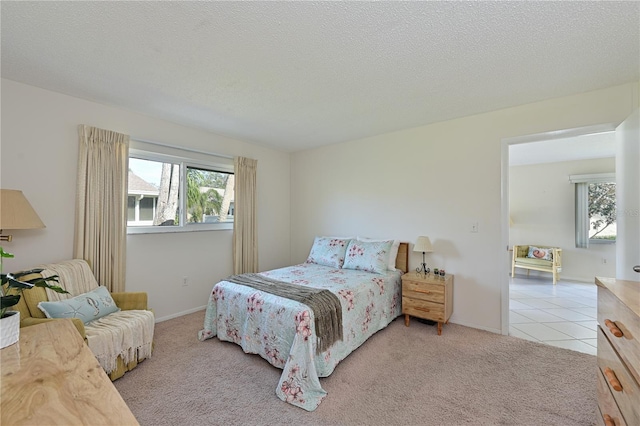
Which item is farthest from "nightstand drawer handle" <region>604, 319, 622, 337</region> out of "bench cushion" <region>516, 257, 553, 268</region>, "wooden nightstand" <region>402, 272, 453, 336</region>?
"bench cushion" <region>516, 257, 553, 268</region>

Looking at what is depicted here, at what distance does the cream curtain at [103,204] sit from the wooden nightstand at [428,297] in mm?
3156

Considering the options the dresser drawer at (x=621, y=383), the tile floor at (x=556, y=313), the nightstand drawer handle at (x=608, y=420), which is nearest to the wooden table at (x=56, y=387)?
the dresser drawer at (x=621, y=383)

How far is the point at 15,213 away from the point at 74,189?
75cm

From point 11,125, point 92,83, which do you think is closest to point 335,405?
point 92,83

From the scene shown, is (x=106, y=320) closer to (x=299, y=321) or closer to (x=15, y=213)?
(x=15, y=213)

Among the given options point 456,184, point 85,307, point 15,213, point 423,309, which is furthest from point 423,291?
point 15,213

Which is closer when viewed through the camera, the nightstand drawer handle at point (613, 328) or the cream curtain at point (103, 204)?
the nightstand drawer handle at point (613, 328)

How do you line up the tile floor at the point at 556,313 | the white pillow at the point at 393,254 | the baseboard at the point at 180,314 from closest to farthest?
the tile floor at the point at 556,313 < the baseboard at the point at 180,314 < the white pillow at the point at 393,254

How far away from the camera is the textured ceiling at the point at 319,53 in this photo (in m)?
1.55

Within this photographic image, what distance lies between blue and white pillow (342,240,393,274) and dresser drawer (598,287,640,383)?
2.02 m

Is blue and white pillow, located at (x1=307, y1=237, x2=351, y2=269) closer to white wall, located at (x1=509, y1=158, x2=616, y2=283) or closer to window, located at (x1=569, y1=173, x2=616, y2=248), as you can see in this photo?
white wall, located at (x1=509, y1=158, x2=616, y2=283)

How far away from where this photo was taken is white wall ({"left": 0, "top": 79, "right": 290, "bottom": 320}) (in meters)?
2.37

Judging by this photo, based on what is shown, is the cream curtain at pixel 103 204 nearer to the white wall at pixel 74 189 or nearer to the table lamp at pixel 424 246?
the white wall at pixel 74 189

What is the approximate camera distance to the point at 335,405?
184cm
